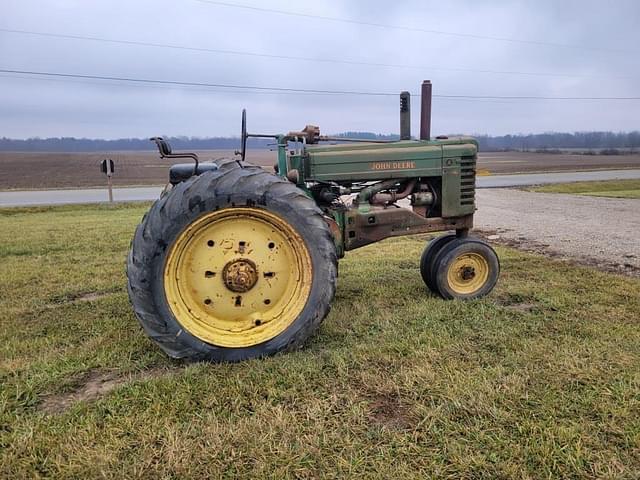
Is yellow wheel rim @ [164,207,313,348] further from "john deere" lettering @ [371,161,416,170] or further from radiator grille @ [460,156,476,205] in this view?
radiator grille @ [460,156,476,205]

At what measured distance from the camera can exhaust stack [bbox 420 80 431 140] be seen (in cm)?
443

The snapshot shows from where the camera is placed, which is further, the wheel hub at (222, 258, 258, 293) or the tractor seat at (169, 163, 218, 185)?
the tractor seat at (169, 163, 218, 185)

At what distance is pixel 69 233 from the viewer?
29.6ft

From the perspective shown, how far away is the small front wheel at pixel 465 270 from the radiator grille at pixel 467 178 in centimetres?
40

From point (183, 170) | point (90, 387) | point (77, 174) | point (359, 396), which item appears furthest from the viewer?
point (77, 174)

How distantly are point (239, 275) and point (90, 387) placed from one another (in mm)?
1120

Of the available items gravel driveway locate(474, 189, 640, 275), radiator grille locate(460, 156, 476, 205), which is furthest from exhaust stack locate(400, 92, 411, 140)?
gravel driveway locate(474, 189, 640, 275)

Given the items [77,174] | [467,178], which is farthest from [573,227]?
[77,174]

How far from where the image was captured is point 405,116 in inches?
182

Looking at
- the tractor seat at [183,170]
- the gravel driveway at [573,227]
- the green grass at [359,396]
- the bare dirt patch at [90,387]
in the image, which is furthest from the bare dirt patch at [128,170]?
the bare dirt patch at [90,387]

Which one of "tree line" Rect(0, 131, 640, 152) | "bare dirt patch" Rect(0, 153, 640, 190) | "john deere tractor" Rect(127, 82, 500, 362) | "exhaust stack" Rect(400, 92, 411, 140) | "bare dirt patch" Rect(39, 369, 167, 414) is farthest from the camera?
"tree line" Rect(0, 131, 640, 152)

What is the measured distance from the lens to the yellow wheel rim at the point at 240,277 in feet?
10.4

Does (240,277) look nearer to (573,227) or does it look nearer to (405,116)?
(405,116)

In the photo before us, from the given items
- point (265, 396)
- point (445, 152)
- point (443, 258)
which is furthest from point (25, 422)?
point (445, 152)
